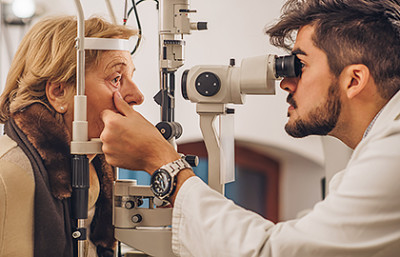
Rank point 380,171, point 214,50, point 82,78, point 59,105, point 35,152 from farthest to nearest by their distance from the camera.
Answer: point 214,50 → point 59,105 → point 35,152 → point 82,78 → point 380,171

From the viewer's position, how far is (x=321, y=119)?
1.27 m

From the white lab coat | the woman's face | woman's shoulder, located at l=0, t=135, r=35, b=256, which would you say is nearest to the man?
the white lab coat

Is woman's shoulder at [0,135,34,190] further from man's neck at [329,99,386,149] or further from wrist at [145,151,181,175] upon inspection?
man's neck at [329,99,386,149]

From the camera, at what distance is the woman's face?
1408 mm

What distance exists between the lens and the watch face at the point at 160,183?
1152 millimetres

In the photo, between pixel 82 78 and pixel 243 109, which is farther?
pixel 243 109

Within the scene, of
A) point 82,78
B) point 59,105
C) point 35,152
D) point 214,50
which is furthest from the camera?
point 214,50

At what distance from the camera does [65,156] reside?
4.35 feet

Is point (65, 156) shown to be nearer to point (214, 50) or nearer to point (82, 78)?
point (82, 78)

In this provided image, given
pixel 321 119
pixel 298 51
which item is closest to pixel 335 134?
pixel 321 119

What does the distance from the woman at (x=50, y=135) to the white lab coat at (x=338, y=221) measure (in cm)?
→ 37

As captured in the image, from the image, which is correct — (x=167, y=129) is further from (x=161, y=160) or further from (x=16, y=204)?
(x=16, y=204)

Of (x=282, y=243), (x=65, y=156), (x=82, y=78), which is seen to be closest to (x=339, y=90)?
(x=282, y=243)

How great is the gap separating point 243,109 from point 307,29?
1957mm
